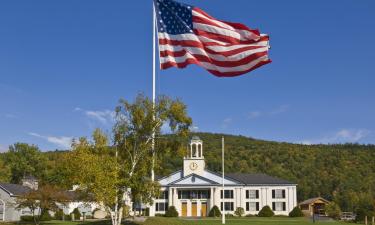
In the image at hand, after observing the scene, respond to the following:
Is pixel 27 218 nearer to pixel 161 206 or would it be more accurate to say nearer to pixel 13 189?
pixel 13 189

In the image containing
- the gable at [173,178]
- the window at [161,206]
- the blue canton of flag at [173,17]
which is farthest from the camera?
the gable at [173,178]

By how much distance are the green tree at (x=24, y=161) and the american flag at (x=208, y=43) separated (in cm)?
8366

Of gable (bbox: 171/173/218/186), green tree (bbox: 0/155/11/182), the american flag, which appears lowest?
gable (bbox: 171/173/218/186)

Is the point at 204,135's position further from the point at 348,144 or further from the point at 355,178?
the point at 355,178

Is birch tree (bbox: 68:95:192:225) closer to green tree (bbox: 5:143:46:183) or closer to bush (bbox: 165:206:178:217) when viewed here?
bush (bbox: 165:206:178:217)

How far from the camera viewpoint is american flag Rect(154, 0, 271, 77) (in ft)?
72.8

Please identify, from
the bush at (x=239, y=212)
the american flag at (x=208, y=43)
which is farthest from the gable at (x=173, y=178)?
the american flag at (x=208, y=43)

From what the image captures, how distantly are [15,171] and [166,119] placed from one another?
78832 mm

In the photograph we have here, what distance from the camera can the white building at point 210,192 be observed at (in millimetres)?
79562

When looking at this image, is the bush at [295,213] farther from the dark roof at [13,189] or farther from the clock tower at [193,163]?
the dark roof at [13,189]

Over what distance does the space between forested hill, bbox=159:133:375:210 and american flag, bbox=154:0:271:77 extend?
241 ft

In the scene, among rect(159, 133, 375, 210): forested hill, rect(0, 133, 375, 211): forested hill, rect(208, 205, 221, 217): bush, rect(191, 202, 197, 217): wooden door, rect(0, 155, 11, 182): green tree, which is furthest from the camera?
rect(159, 133, 375, 210): forested hill

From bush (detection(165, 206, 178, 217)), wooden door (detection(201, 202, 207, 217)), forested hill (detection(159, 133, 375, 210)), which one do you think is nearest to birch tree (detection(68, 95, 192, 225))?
bush (detection(165, 206, 178, 217))

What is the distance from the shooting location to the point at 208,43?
2331 centimetres
